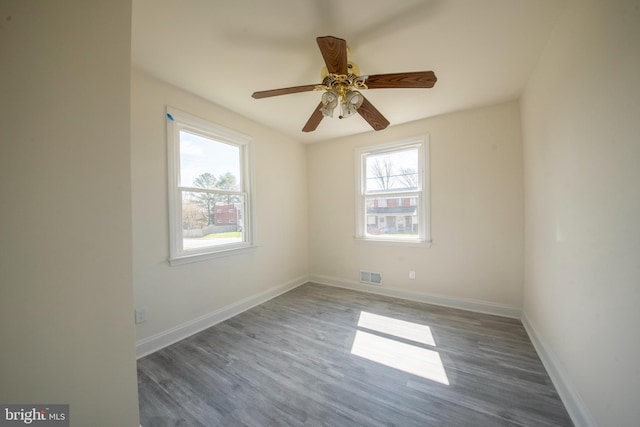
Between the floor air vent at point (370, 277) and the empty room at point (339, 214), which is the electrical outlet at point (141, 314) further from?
the floor air vent at point (370, 277)

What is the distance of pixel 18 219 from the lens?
2.59 feet

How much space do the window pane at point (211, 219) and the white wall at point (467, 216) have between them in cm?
179

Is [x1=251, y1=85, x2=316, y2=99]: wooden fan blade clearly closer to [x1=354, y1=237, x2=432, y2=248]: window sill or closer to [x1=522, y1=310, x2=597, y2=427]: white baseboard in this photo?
[x1=354, y1=237, x2=432, y2=248]: window sill

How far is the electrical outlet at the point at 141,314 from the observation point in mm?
1976

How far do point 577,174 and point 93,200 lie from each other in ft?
8.48

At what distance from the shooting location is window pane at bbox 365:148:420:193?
10.6 feet

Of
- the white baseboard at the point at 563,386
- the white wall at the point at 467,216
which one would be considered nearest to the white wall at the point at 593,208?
the white baseboard at the point at 563,386

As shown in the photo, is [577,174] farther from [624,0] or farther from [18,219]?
[18,219]

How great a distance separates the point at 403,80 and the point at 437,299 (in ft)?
8.88

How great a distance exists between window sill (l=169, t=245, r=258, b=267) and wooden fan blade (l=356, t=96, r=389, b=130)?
2.15m

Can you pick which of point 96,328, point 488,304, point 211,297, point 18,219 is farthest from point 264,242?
point 488,304

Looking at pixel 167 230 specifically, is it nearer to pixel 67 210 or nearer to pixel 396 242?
pixel 67 210

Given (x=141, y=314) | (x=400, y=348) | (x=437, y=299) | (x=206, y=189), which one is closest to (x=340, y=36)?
(x=206, y=189)

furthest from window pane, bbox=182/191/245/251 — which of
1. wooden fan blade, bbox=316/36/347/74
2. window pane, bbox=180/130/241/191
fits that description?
wooden fan blade, bbox=316/36/347/74
